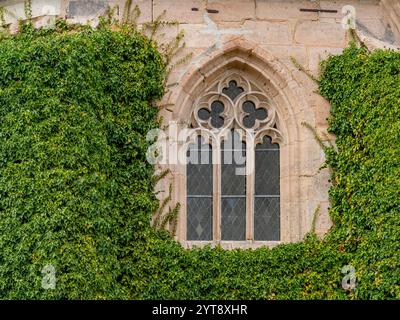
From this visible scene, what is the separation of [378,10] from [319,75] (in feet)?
4.05

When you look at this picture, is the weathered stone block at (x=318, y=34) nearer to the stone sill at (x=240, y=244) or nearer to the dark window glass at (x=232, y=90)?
the dark window glass at (x=232, y=90)

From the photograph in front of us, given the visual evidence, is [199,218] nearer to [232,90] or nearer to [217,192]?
[217,192]

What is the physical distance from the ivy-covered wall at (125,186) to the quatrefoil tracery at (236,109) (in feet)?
2.62

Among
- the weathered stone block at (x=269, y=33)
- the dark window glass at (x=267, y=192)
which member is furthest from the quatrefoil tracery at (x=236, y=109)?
the weathered stone block at (x=269, y=33)

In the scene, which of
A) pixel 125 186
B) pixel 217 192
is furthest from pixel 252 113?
pixel 125 186

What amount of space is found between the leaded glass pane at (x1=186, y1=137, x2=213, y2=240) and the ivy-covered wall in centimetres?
57

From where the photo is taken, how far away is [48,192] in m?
14.3

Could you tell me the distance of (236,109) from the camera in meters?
16.3

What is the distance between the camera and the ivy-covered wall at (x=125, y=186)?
1423 centimetres

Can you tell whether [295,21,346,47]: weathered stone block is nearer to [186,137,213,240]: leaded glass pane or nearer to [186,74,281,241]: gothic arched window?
[186,74,281,241]: gothic arched window

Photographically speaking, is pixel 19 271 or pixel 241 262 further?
pixel 241 262

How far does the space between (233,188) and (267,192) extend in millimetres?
446
